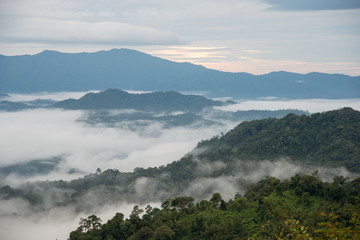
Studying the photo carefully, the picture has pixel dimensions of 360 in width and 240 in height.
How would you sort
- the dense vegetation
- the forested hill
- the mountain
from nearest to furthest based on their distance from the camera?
1. the dense vegetation
2. the forested hill
3. the mountain

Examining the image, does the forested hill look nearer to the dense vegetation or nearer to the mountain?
the mountain

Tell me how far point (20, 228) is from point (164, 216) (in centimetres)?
5508

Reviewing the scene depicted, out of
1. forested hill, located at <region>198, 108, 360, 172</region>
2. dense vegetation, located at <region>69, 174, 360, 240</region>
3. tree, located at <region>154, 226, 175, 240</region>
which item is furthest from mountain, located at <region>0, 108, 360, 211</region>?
tree, located at <region>154, 226, 175, 240</region>

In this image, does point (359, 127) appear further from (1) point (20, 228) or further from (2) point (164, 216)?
(1) point (20, 228)

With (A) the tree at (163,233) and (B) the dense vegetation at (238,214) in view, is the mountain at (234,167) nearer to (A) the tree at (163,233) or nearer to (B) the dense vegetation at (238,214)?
(B) the dense vegetation at (238,214)

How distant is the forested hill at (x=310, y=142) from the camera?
7025 cm

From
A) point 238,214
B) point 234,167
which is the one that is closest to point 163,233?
point 238,214

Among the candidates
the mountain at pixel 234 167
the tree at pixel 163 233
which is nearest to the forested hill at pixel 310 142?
the mountain at pixel 234 167

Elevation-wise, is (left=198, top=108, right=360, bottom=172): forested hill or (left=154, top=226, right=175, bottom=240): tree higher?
(left=198, top=108, right=360, bottom=172): forested hill

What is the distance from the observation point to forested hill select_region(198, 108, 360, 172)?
70250 millimetres

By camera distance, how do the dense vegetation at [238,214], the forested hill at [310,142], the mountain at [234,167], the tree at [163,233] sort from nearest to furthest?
1. the dense vegetation at [238,214]
2. the tree at [163,233]
3. the forested hill at [310,142]
4. the mountain at [234,167]

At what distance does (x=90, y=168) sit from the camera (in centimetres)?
17088

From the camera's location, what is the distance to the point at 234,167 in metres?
77.9

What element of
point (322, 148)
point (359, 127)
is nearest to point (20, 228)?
point (322, 148)
